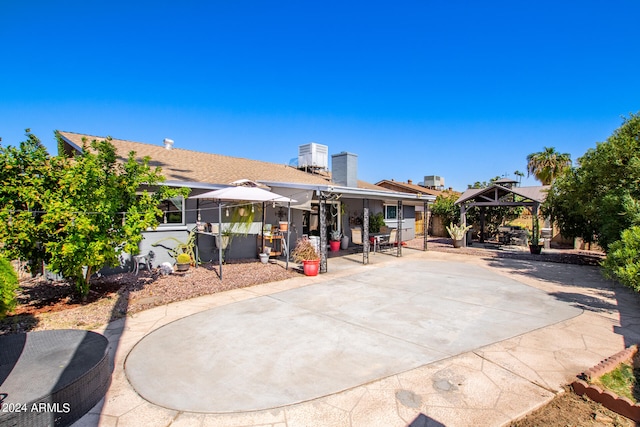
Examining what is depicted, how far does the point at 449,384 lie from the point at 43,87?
20129mm

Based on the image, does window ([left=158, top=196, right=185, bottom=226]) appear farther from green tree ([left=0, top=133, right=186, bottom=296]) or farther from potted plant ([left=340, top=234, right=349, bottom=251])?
potted plant ([left=340, top=234, right=349, bottom=251])

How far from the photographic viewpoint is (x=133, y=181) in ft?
22.8

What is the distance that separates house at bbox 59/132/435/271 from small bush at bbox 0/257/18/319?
13.7 ft

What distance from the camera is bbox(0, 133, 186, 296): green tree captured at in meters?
5.82

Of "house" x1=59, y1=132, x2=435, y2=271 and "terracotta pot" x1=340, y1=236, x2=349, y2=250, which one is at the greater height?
"house" x1=59, y1=132, x2=435, y2=271

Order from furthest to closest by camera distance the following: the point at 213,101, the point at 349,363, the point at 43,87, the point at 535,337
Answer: the point at 213,101
the point at 43,87
the point at 535,337
the point at 349,363

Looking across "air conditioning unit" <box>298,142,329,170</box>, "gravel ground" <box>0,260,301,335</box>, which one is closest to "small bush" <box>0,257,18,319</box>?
"gravel ground" <box>0,260,301,335</box>

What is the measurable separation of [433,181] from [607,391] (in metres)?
33.2

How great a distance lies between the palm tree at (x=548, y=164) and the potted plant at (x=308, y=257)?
2428 centimetres

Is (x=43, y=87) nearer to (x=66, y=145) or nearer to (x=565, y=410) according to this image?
(x=66, y=145)

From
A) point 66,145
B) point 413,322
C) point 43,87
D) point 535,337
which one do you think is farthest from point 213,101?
point 535,337

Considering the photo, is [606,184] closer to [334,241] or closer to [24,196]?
[334,241]

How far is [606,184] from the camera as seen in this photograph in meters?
10.2

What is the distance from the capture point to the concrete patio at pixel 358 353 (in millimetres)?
3189
